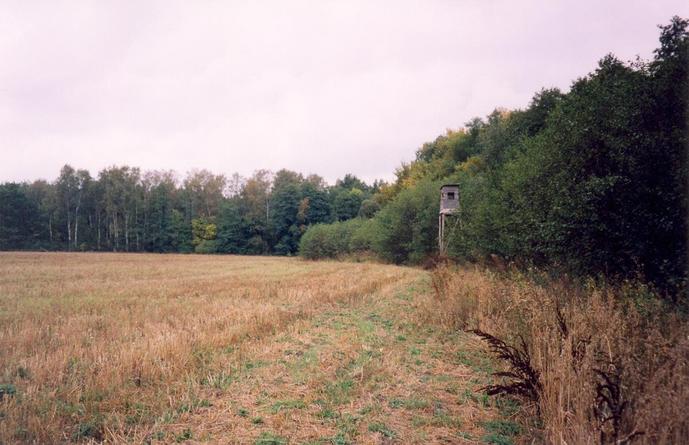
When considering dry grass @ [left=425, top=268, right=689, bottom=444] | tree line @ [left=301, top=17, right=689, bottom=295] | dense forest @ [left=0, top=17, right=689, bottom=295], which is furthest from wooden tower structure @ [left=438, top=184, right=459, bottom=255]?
dry grass @ [left=425, top=268, right=689, bottom=444]

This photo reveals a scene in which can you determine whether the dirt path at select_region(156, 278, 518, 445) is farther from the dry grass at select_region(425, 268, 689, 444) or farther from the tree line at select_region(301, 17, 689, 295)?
the tree line at select_region(301, 17, 689, 295)

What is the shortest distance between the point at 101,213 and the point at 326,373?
8719cm

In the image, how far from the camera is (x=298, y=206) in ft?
261

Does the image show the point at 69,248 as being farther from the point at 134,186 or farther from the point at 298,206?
Result: the point at 298,206

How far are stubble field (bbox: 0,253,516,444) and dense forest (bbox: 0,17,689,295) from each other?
5.16 metres

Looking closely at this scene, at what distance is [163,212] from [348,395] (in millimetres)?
84815

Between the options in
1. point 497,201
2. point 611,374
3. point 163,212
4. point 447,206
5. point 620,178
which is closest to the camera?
point 611,374

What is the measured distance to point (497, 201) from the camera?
59.1ft

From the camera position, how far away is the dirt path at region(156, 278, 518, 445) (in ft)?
14.3

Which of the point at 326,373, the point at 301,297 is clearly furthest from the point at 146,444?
the point at 301,297

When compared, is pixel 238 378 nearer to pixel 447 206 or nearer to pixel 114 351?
pixel 114 351

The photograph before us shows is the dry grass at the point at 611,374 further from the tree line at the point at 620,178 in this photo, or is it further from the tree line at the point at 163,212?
the tree line at the point at 163,212

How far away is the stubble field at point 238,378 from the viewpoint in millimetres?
4387

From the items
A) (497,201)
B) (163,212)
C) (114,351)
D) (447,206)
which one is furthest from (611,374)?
(163,212)
